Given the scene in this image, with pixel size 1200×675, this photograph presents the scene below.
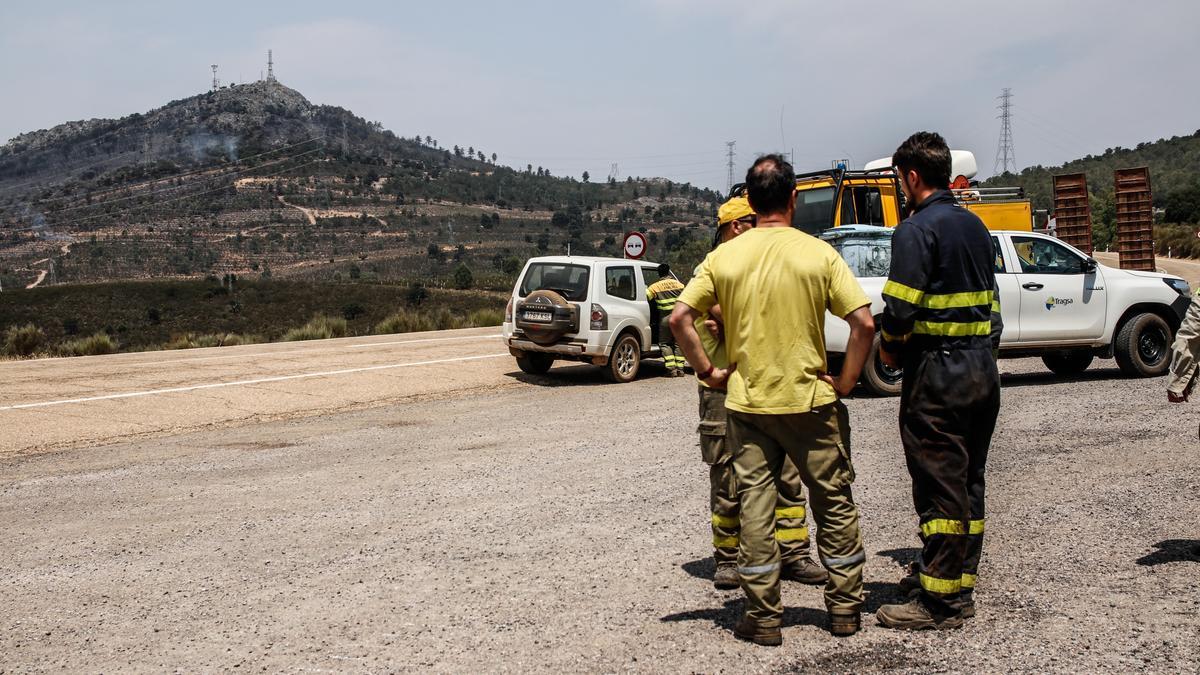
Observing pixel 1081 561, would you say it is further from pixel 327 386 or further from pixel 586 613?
pixel 327 386

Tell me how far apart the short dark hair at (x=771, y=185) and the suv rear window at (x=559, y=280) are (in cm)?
1053

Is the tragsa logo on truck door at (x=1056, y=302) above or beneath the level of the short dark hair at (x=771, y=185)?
beneath

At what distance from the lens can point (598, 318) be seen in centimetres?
1470

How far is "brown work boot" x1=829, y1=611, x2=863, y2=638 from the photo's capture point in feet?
14.1

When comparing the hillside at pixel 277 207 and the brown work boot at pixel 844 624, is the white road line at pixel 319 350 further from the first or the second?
the hillside at pixel 277 207

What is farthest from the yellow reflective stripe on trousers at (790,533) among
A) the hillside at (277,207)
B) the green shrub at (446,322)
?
the hillside at (277,207)

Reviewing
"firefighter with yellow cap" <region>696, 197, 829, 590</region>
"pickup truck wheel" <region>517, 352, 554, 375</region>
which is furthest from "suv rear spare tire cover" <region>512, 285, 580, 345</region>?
"firefighter with yellow cap" <region>696, 197, 829, 590</region>

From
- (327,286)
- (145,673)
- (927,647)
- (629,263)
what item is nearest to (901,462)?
(927,647)

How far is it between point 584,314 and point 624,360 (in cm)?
103

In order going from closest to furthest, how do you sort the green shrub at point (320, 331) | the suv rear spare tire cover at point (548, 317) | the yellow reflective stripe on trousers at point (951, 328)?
the yellow reflective stripe on trousers at point (951, 328), the suv rear spare tire cover at point (548, 317), the green shrub at point (320, 331)

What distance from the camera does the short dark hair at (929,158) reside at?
4.48 m

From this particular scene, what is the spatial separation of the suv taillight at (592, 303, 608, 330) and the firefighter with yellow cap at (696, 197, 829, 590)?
9.38 m

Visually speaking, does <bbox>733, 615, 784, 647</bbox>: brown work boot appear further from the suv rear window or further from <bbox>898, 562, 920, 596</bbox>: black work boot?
the suv rear window

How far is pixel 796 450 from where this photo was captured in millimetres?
4227
